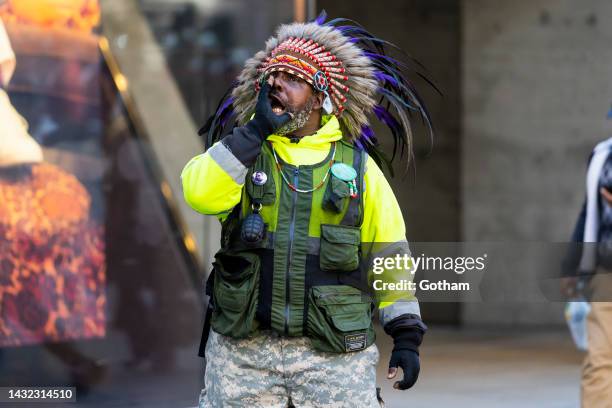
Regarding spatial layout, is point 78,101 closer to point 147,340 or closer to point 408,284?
point 147,340

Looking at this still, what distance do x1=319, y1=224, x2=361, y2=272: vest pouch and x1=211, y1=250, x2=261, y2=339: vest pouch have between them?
21 centimetres

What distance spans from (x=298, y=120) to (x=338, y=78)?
A: 229mm

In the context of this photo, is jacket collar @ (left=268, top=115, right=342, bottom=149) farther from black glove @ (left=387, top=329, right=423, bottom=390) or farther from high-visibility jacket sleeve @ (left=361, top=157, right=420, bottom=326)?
black glove @ (left=387, top=329, right=423, bottom=390)

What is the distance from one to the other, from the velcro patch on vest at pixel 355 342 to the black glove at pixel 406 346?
10cm

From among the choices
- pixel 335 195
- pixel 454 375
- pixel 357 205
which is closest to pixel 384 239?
pixel 357 205

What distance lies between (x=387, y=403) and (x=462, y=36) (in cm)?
584

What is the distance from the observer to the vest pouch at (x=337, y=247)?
3.74 meters

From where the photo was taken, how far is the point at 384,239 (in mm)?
3908

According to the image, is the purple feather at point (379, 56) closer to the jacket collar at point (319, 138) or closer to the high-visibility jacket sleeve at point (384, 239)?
the jacket collar at point (319, 138)

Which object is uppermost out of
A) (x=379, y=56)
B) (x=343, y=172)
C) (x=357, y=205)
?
(x=379, y=56)

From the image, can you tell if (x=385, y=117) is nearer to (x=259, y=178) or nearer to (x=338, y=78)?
(x=338, y=78)

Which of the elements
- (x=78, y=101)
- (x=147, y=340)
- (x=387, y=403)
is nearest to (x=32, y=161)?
(x=78, y=101)

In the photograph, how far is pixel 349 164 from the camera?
3.92m

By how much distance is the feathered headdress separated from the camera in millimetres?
3916
